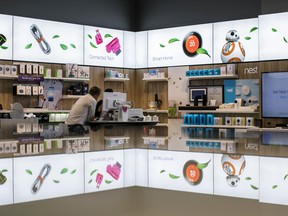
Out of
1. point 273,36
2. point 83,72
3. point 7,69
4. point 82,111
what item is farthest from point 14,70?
point 273,36

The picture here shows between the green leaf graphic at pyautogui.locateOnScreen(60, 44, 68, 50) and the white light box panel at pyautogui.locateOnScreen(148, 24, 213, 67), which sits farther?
the white light box panel at pyautogui.locateOnScreen(148, 24, 213, 67)

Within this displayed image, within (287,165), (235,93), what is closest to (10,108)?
(235,93)

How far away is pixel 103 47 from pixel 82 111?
3510mm

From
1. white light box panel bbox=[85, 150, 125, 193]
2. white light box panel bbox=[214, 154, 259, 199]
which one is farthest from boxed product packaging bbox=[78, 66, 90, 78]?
white light box panel bbox=[214, 154, 259, 199]

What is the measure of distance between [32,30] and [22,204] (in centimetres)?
888

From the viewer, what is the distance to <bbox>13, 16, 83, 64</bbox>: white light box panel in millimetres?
9312

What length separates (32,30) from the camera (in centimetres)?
948

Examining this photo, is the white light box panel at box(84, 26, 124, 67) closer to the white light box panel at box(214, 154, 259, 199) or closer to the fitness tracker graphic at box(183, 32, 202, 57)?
the fitness tracker graphic at box(183, 32, 202, 57)

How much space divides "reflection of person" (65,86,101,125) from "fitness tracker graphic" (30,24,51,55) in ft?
8.50

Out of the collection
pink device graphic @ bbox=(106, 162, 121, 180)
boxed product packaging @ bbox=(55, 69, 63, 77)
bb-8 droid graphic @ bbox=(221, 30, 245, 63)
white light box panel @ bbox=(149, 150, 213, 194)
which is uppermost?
bb-8 droid graphic @ bbox=(221, 30, 245, 63)

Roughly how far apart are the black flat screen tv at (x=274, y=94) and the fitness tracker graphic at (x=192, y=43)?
1.82 meters

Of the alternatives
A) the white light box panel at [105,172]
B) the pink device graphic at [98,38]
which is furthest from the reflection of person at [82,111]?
the white light box panel at [105,172]

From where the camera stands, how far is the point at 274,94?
9055mm

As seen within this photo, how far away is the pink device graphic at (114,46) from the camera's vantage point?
35.6 ft
